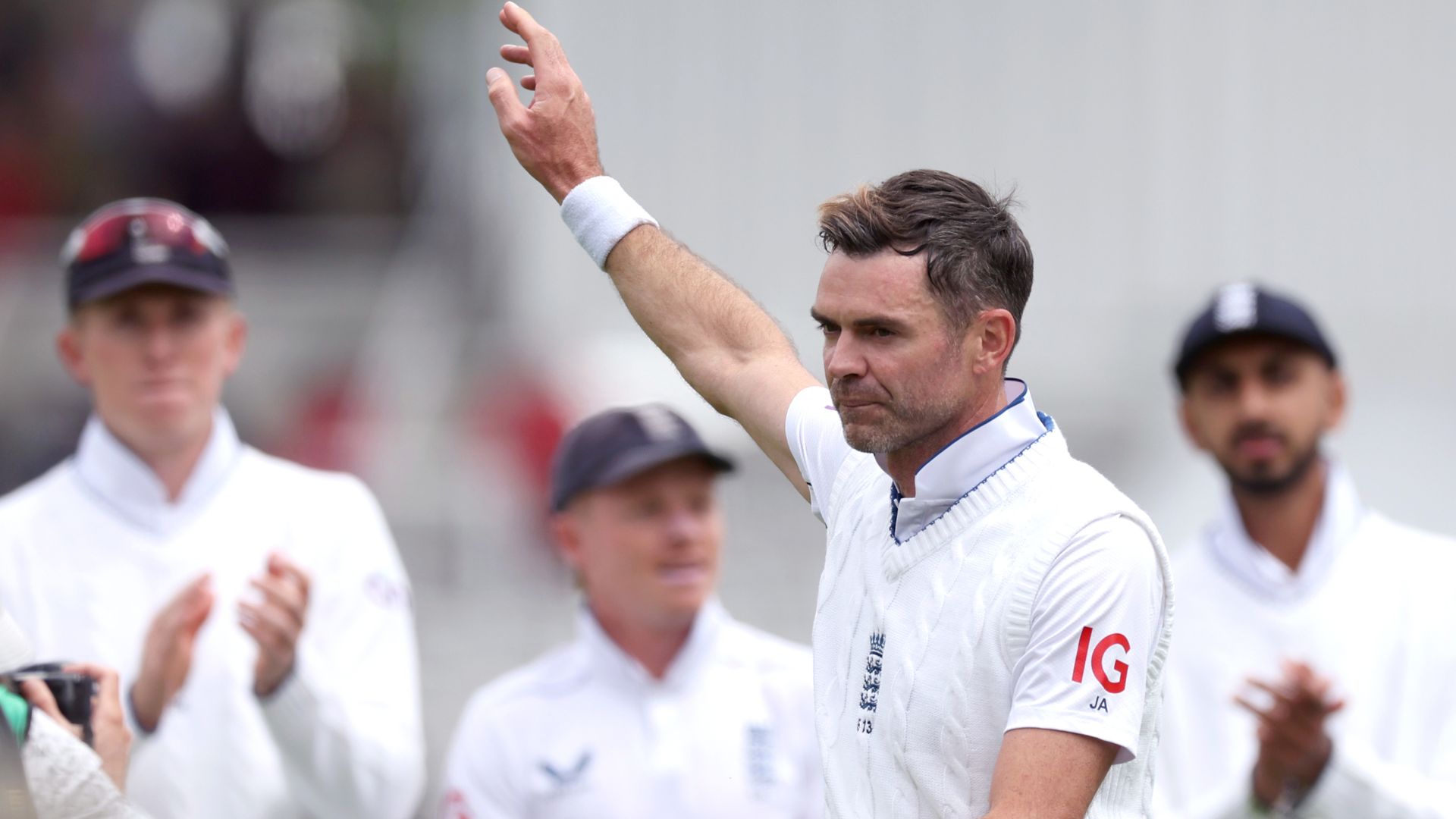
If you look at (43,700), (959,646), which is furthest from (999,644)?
(43,700)

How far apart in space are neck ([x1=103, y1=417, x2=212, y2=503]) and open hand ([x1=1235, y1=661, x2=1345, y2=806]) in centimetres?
265

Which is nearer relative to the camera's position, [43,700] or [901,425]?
[901,425]

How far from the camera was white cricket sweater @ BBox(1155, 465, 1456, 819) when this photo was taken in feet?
15.9

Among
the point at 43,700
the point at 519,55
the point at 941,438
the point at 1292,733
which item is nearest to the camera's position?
the point at 941,438

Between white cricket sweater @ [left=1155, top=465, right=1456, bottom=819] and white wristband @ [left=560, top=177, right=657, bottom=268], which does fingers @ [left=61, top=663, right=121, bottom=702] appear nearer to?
white wristband @ [left=560, top=177, right=657, bottom=268]

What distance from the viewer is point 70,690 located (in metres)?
3.48

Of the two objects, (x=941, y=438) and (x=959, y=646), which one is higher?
(x=941, y=438)

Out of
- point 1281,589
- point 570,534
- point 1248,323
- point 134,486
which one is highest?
point 1248,323

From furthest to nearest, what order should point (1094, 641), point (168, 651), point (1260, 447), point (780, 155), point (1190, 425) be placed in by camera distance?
point (780, 155), point (1190, 425), point (1260, 447), point (168, 651), point (1094, 641)

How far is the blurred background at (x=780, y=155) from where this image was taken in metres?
9.98

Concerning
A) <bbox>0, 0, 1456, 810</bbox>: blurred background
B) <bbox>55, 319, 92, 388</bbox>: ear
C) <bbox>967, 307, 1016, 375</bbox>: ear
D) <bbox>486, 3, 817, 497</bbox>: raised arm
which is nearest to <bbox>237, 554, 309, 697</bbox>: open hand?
<bbox>55, 319, 92, 388</bbox>: ear

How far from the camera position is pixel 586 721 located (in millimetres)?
4766

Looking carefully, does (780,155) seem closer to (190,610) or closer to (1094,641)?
(190,610)

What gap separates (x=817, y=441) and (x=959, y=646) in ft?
2.14
